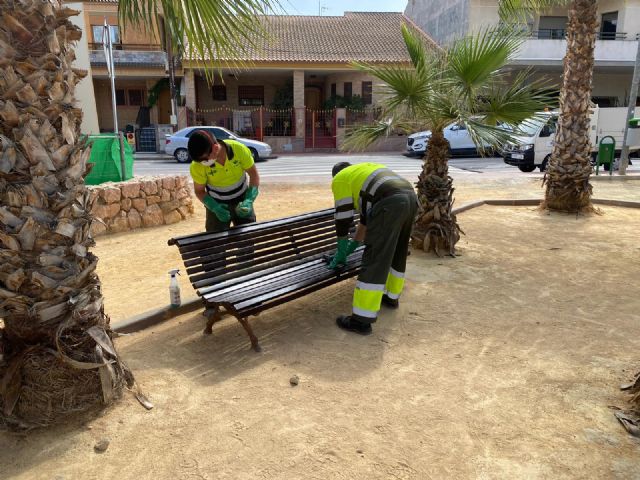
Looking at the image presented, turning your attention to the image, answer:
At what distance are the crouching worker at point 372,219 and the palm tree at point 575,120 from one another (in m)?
5.89

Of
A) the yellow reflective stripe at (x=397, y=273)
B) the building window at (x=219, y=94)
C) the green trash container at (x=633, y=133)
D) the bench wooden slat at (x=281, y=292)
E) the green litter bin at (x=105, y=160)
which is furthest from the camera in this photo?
the building window at (x=219, y=94)

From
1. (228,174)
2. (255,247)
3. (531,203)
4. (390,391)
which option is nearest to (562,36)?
(531,203)

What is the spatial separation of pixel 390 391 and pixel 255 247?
1.84m

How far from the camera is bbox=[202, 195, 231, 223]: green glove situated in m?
4.64

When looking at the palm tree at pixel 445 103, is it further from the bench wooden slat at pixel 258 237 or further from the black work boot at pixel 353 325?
the black work boot at pixel 353 325

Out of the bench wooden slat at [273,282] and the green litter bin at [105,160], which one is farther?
the green litter bin at [105,160]

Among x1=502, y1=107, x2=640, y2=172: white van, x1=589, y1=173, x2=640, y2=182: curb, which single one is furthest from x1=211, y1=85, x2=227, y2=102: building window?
x1=589, y1=173, x2=640, y2=182: curb

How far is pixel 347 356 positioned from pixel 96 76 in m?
26.9

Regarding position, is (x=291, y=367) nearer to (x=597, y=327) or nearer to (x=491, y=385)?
(x=491, y=385)

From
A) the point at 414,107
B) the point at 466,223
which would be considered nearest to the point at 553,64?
the point at 466,223

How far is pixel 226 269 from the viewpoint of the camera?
417 cm

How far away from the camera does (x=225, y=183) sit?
4645mm

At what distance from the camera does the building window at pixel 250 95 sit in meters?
28.5

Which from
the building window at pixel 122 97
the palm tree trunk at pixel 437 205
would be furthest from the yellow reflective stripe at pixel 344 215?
the building window at pixel 122 97
